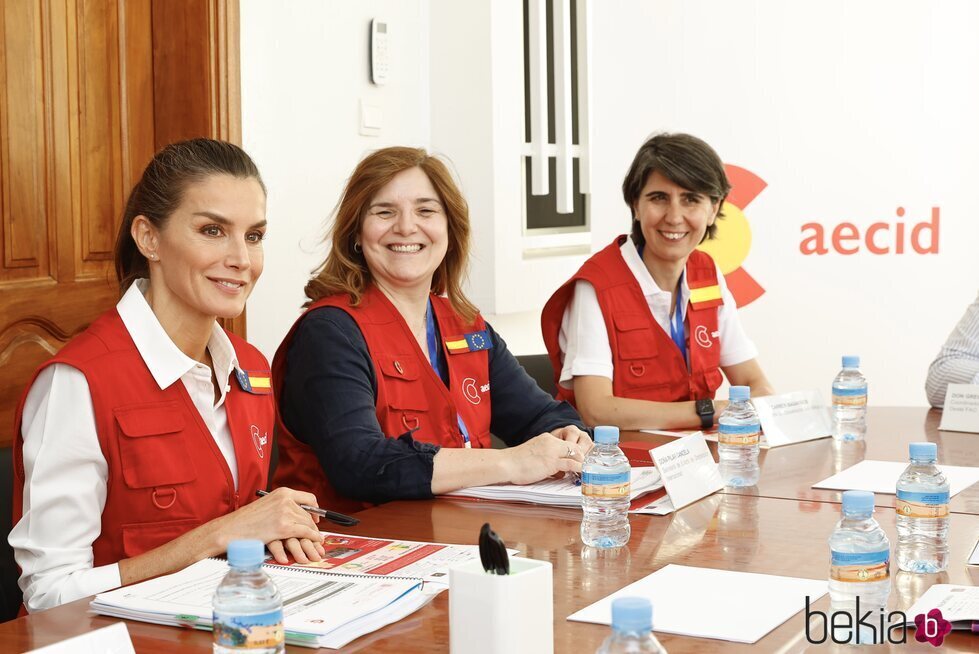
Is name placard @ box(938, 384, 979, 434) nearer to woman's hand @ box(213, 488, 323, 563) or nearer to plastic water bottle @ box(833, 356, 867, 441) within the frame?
plastic water bottle @ box(833, 356, 867, 441)

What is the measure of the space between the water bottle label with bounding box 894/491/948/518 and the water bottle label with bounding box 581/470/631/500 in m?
0.40

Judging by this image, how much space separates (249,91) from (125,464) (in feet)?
6.65

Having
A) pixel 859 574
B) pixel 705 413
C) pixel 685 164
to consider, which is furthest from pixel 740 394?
pixel 685 164

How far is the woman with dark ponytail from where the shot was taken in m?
1.68

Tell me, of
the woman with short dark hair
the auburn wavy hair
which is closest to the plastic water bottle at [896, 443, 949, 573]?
the auburn wavy hair

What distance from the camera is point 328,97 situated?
394cm

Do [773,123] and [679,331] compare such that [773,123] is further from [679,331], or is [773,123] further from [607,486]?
[607,486]

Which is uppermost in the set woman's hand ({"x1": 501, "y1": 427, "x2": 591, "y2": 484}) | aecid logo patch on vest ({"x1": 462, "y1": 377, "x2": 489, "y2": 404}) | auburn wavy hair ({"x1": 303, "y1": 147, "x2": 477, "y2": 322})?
auburn wavy hair ({"x1": 303, "y1": 147, "x2": 477, "y2": 322})

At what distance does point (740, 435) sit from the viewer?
222 cm

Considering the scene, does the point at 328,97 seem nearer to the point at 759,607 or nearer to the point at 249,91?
the point at 249,91

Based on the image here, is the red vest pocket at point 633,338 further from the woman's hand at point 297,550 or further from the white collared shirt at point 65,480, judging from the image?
the woman's hand at point 297,550

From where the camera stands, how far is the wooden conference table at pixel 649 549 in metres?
1.31

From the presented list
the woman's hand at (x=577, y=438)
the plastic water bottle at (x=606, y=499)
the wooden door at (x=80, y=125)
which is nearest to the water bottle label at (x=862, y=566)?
the plastic water bottle at (x=606, y=499)

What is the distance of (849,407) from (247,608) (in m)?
1.93
